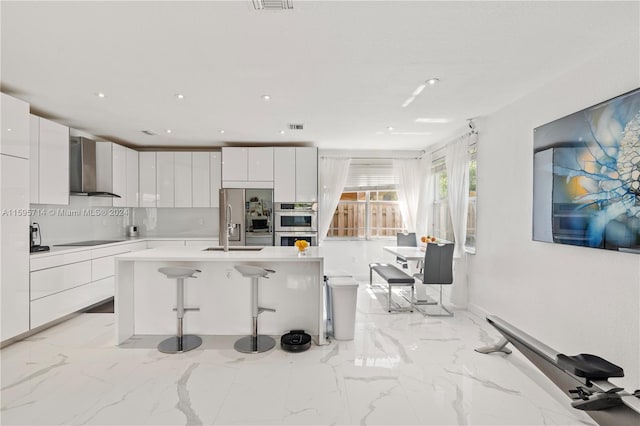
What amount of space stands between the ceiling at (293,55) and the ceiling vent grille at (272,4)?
5 cm

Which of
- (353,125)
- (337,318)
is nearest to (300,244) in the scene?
(337,318)

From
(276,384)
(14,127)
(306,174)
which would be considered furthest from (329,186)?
(14,127)

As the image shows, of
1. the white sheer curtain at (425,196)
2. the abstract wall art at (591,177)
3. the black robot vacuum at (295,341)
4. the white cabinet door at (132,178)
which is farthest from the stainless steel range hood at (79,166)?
the abstract wall art at (591,177)

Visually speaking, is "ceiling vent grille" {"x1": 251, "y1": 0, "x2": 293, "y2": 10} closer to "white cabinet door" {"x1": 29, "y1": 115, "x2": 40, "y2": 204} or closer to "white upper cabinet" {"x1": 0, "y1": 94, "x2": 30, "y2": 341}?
"white upper cabinet" {"x1": 0, "y1": 94, "x2": 30, "y2": 341}

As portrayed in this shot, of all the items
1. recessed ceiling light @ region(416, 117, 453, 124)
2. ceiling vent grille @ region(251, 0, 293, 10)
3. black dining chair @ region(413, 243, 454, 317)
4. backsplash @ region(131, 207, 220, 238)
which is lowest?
black dining chair @ region(413, 243, 454, 317)

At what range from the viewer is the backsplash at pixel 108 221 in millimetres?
4209

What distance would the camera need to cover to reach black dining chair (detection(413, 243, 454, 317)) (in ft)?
13.1

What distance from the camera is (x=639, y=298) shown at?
6.81 ft

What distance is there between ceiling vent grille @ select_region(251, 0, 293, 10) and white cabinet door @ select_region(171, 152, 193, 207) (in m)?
4.39

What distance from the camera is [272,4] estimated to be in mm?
1793

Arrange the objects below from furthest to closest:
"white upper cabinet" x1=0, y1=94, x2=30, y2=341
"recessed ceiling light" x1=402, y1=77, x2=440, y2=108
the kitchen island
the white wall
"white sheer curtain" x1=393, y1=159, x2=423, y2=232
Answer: "white sheer curtain" x1=393, y1=159, x2=423, y2=232 < the kitchen island < "white upper cabinet" x1=0, y1=94, x2=30, y2=341 < "recessed ceiling light" x1=402, y1=77, x2=440, y2=108 < the white wall

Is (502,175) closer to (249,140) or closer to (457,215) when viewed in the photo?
(457,215)

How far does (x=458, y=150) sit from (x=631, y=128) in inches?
97.0

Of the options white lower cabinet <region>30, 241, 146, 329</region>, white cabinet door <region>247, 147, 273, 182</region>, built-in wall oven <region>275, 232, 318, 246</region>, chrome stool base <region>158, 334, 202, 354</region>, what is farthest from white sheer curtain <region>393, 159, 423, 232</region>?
white lower cabinet <region>30, 241, 146, 329</region>
